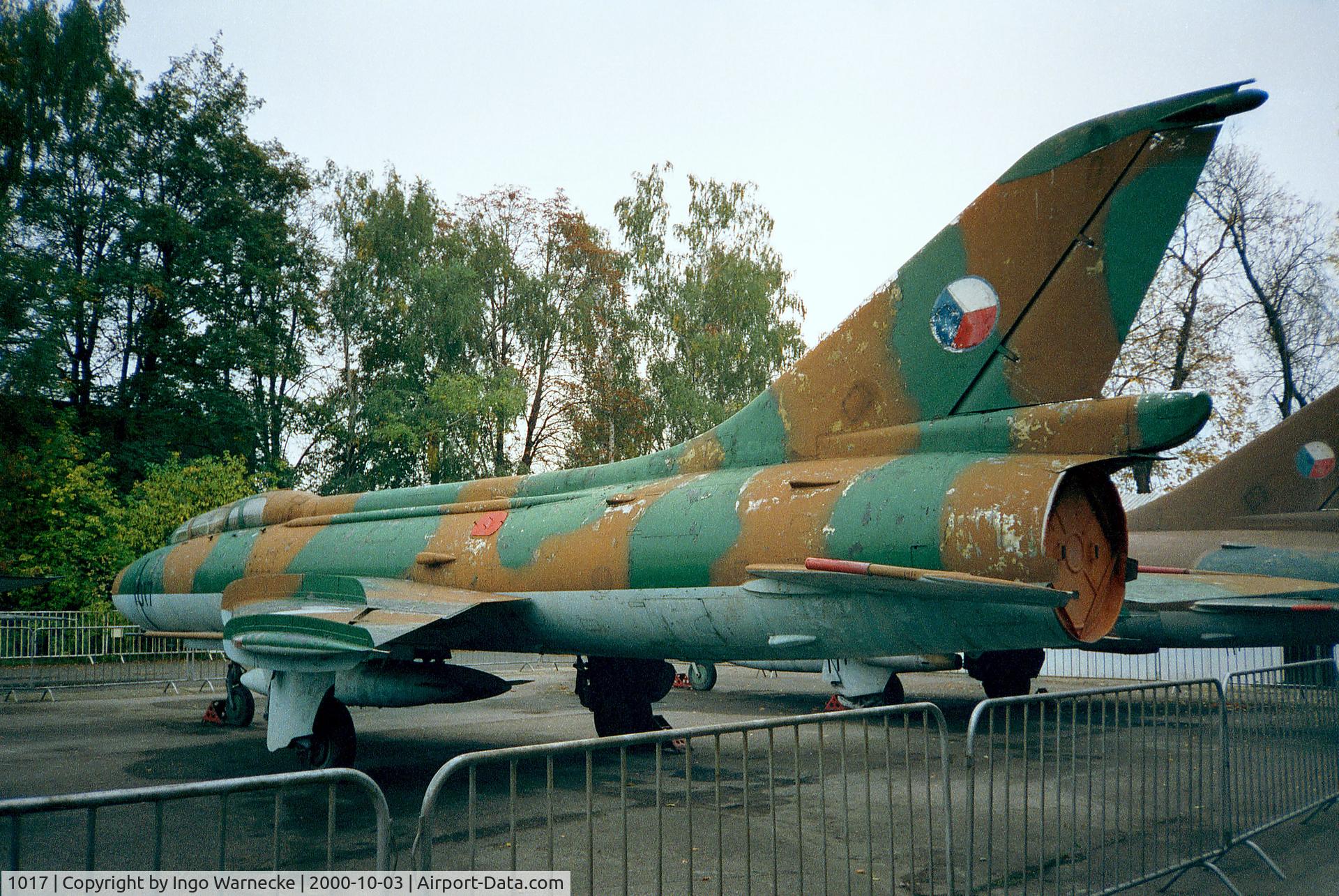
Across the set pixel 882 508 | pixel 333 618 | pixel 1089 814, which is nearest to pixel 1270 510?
pixel 882 508

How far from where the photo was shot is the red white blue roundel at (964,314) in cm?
671

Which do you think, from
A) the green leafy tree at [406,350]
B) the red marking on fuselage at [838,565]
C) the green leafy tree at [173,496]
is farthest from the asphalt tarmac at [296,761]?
the green leafy tree at [406,350]

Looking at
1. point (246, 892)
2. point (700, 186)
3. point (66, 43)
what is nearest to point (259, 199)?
point (66, 43)

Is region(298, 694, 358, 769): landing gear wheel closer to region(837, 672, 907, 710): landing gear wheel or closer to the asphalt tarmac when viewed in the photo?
the asphalt tarmac

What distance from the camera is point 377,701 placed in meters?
8.73

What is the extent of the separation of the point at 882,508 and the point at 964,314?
5.05ft

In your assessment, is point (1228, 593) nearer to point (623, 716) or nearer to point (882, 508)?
point (623, 716)

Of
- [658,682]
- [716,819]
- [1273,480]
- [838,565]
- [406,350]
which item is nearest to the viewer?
[716,819]

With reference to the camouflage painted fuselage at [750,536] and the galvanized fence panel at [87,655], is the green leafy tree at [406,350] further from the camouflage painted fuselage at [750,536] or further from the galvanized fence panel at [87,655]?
the camouflage painted fuselage at [750,536]

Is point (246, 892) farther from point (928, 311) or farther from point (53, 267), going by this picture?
point (53, 267)

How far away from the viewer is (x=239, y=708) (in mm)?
12250

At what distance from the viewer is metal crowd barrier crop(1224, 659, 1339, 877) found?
A: 6141 millimetres

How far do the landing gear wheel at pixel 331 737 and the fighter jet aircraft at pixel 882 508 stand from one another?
0.02m

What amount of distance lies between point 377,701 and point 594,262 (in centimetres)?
2511
